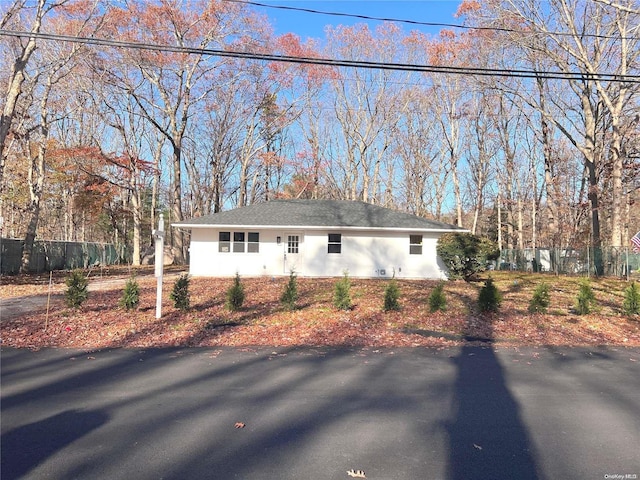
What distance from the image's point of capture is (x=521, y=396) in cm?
534

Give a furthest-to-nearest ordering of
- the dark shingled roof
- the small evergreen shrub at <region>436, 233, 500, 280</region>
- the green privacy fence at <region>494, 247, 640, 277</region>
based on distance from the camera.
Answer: the green privacy fence at <region>494, 247, 640, 277</region>
the dark shingled roof
the small evergreen shrub at <region>436, 233, 500, 280</region>

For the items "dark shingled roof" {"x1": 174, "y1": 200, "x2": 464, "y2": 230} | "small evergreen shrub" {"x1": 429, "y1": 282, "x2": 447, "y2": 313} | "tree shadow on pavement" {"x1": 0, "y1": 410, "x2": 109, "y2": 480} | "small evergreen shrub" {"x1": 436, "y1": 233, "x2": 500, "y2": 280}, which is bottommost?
"tree shadow on pavement" {"x1": 0, "y1": 410, "x2": 109, "y2": 480}

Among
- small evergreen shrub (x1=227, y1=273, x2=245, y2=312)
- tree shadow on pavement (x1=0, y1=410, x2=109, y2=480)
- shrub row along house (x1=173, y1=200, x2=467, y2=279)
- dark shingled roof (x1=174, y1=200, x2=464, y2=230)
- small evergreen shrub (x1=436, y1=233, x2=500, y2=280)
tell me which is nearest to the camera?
tree shadow on pavement (x1=0, y1=410, x2=109, y2=480)

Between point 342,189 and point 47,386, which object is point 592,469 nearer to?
point 47,386

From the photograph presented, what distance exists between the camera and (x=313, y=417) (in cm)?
446

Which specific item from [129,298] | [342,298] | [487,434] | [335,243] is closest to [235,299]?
[129,298]

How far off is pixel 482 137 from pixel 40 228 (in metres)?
37.4

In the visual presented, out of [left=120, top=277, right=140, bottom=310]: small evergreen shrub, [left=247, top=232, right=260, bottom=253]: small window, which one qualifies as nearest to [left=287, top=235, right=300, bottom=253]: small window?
[left=247, top=232, right=260, bottom=253]: small window

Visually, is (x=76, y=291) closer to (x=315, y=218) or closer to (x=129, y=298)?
(x=129, y=298)

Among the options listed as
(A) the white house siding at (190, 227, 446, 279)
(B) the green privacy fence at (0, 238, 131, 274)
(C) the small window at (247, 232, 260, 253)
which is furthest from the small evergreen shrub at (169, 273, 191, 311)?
(B) the green privacy fence at (0, 238, 131, 274)

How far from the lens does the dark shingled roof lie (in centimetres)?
2014

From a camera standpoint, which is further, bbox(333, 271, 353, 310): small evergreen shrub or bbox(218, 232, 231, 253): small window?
bbox(218, 232, 231, 253): small window

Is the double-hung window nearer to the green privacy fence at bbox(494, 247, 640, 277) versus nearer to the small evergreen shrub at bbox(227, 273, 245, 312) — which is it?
the small evergreen shrub at bbox(227, 273, 245, 312)

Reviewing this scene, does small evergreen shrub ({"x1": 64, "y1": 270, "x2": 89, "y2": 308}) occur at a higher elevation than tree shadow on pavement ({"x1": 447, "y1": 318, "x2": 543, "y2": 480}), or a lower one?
higher
